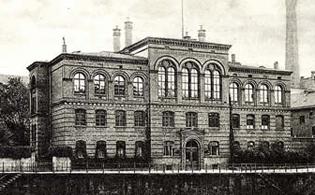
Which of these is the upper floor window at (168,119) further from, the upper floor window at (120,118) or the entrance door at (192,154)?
the upper floor window at (120,118)

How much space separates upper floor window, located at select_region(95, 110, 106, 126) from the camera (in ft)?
178

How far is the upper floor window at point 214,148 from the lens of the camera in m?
59.2

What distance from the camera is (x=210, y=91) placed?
6003cm

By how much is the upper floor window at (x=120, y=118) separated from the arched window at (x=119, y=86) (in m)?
1.72

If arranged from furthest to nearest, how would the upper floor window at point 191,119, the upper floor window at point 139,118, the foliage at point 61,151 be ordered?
1. the upper floor window at point 191,119
2. the upper floor window at point 139,118
3. the foliage at point 61,151

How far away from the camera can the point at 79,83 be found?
5381 centimetres

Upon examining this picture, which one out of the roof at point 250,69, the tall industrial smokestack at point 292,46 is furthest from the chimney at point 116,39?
the tall industrial smokestack at point 292,46

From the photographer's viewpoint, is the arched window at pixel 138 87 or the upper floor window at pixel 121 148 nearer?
the upper floor window at pixel 121 148

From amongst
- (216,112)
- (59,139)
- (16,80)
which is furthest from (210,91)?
(16,80)

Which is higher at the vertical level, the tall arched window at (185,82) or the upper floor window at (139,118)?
the tall arched window at (185,82)

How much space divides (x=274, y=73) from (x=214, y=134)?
10.9 metres

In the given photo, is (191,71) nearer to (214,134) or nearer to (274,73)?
(214,134)

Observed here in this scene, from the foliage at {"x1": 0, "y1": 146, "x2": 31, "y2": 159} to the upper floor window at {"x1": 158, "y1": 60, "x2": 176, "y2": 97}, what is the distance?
1387 cm

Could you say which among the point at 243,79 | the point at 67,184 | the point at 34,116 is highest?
the point at 243,79
